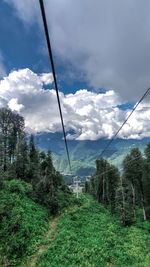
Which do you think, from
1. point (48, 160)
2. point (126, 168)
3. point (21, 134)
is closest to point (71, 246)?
point (48, 160)

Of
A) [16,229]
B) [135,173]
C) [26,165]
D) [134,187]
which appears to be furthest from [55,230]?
[134,187]

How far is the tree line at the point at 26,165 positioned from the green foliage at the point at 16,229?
10.6 feet

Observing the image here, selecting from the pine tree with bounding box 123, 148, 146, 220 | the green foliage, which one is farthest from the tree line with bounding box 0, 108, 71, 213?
the pine tree with bounding box 123, 148, 146, 220

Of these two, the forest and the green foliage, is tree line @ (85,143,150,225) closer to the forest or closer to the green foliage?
the forest

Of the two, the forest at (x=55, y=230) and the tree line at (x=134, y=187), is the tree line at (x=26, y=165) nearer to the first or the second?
the forest at (x=55, y=230)

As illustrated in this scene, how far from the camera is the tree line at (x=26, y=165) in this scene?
20.5 m

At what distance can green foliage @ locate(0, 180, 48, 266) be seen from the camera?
9867mm

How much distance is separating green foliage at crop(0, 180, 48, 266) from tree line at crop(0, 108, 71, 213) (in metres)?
3.22

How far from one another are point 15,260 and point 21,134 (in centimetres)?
3090

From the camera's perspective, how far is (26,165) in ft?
83.6

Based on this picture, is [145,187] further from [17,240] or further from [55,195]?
[17,240]

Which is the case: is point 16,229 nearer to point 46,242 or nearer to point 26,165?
point 46,242

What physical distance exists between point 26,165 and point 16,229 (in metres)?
14.7

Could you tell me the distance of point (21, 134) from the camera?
36.5 meters
